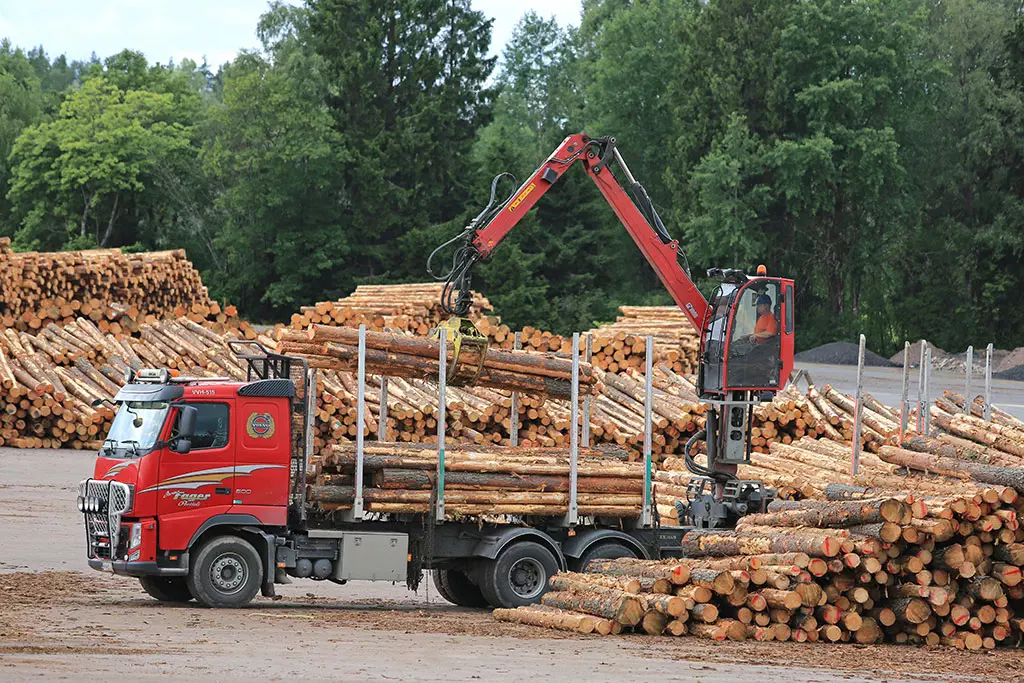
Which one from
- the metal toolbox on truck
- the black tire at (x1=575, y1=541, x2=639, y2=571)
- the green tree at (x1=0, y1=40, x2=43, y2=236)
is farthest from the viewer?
the green tree at (x1=0, y1=40, x2=43, y2=236)

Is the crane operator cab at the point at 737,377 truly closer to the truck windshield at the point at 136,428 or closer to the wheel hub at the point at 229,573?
the wheel hub at the point at 229,573

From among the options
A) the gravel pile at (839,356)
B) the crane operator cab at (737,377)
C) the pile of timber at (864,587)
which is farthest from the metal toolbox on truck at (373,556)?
the gravel pile at (839,356)

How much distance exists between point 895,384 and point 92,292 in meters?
22.8

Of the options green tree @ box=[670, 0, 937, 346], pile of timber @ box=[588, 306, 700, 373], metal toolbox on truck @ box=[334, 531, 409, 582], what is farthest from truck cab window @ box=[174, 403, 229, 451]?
green tree @ box=[670, 0, 937, 346]

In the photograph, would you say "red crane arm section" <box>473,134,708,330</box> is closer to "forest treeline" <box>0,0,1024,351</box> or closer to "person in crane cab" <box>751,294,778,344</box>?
"person in crane cab" <box>751,294,778,344</box>

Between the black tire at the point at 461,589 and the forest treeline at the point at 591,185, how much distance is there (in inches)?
1499

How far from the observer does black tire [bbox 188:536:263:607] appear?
52.1ft

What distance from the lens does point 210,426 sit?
16047 millimetres

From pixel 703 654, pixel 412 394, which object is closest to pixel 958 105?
pixel 412 394

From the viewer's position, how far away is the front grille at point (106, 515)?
15719mm

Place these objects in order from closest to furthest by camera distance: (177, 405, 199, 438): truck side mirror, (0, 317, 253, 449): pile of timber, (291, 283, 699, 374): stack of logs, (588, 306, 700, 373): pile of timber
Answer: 1. (177, 405, 199, 438): truck side mirror
2. (0, 317, 253, 449): pile of timber
3. (291, 283, 699, 374): stack of logs
4. (588, 306, 700, 373): pile of timber

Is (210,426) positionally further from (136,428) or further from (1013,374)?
(1013,374)

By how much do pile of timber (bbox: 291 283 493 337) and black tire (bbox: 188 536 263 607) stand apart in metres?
14.3

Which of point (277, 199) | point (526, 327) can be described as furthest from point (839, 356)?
point (526, 327)
